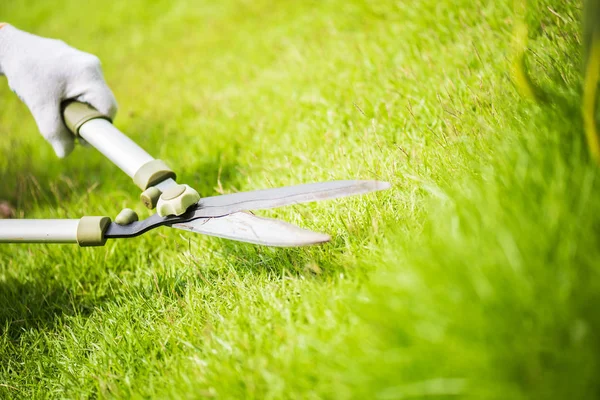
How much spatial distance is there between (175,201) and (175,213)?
0.17ft

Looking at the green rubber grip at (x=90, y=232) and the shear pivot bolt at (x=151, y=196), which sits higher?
the shear pivot bolt at (x=151, y=196)

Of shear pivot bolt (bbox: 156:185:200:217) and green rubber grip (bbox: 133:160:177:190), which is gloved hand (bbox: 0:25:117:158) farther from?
shear pivot bolt (bbox: 156:185:200:217)

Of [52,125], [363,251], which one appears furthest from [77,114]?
[363,251]

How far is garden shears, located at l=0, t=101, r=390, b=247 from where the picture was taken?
1.62 meters

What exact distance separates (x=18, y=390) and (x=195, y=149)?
6.70ft

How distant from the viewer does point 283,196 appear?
68.4 inches

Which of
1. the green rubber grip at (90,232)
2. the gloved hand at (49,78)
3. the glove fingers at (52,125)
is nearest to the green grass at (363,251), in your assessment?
the green rubber grip at (90,232)

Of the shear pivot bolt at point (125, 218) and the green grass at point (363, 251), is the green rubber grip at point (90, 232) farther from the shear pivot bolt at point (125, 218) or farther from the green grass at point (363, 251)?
the green grass at point (363, 251)

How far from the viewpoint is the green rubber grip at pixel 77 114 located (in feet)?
8.04

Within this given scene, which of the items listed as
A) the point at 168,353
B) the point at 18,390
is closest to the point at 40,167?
the point at 18,390

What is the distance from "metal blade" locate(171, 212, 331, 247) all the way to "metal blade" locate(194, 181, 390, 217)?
42 mm

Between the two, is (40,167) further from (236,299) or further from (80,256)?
(236,299)

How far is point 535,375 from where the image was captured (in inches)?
42.6

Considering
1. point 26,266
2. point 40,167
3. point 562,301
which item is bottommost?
point 40,167
